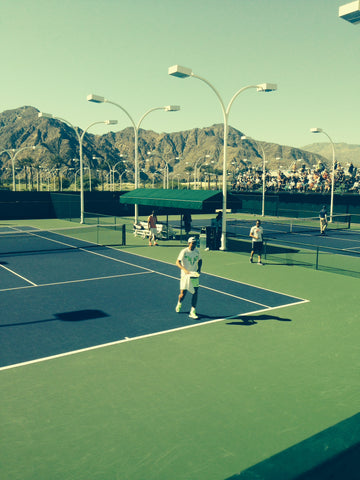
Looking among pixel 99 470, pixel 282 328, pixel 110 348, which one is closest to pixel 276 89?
pixel 282 328

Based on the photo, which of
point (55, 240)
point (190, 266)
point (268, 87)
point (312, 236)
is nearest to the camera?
point (190, 266)

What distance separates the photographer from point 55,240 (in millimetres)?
28656

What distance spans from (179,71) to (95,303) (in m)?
11.2

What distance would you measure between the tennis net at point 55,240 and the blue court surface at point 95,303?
14.2 ft

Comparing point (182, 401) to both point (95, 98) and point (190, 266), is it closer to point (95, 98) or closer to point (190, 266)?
point (190, 266)

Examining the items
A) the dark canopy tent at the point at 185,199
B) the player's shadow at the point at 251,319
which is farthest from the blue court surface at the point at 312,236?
the player's shadow at the point at 251,319

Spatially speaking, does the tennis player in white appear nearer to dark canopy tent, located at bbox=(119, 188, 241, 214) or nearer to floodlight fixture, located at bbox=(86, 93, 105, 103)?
dark canopy tent, located at bbox=(119, 188, 241, 214)

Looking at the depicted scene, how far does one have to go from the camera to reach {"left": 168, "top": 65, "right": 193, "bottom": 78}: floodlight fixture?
19.3 m

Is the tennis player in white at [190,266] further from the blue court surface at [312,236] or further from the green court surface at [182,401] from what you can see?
the blue court surface at [312,236]

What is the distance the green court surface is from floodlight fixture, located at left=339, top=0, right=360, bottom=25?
624cm

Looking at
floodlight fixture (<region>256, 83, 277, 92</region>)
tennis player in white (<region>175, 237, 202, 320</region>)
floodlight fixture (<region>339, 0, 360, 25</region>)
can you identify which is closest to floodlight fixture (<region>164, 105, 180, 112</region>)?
floodlight fixture (<region>256, 83, 277, 92</region>)

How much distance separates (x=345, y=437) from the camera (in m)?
3.00

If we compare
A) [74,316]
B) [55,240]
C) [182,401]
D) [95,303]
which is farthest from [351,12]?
[55,240]

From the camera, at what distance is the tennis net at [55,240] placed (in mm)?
25000
